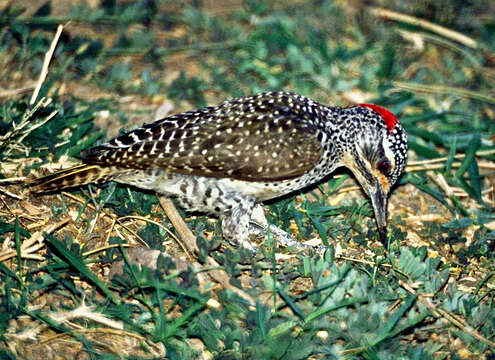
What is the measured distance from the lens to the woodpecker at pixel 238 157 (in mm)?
5238

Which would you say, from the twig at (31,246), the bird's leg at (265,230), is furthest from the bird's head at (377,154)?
the twig at (31,246)

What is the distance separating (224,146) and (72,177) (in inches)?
52.1

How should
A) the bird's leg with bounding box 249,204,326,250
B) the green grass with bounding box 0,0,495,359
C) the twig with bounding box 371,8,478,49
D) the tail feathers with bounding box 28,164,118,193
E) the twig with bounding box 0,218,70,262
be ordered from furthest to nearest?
the twig with bounding box 371,8,478,49 < the bird's leg with bounding box 249,204,326,250 < the tail feathers with bounding box 28,164,118,193 < the twig with bounding box 0,218,70,262 < the green grass with bounding box 0,0,495,359

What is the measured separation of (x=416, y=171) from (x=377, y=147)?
120 centimetres

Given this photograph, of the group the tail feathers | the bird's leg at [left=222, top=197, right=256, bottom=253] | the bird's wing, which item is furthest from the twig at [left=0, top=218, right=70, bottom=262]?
the bird's leg at [left=222, top=197, right=256, bottom=253]

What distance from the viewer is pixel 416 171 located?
6.63m

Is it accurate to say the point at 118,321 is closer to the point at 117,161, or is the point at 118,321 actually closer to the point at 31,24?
the point at 117,161

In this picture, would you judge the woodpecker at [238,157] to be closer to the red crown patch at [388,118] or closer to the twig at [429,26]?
the red crown patch at [388,118]

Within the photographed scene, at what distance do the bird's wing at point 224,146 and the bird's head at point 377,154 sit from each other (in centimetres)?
51

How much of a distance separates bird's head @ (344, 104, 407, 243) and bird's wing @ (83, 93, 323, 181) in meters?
0.51

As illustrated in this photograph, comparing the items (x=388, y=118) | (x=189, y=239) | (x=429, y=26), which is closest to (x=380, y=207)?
(x=388, y=118)

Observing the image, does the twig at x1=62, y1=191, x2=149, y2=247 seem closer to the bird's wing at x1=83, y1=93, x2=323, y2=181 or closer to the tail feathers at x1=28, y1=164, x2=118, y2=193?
the tail feathers at x1=28, y1=164, x2=118, y2=193

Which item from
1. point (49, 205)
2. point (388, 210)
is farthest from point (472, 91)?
point (49, 205)

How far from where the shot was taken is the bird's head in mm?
5562
